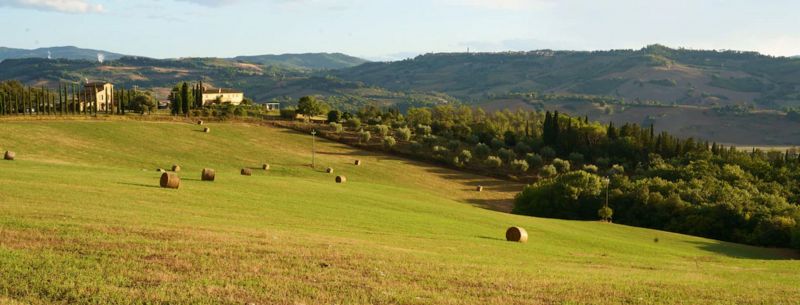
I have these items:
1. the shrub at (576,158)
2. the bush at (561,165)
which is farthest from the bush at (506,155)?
the shrub at (576,158)

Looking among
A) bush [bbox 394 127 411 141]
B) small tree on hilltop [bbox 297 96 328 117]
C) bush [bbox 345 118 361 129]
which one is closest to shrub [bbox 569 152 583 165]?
bush [bbox 394 127 411 141]

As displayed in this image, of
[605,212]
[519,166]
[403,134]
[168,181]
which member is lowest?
[605,212]

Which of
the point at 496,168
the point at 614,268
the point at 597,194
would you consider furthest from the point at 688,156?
the point at 614,268

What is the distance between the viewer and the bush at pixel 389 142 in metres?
107

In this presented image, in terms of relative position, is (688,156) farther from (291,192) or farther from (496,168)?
(291,192)

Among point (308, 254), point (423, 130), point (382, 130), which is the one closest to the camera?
point (308, 254)

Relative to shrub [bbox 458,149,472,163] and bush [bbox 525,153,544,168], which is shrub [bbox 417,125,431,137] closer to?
shrub [bbox 458,149,472,163]

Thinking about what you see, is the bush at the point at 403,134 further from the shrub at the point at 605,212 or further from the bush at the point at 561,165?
the shrub at the point at 605,212

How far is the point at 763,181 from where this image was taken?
89.6 m

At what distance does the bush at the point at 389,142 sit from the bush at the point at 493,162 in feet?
49.8

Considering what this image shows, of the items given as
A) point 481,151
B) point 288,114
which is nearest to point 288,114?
point 288,114

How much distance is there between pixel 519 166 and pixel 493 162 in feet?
13.8

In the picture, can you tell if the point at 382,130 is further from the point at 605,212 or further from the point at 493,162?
the point at 605,212

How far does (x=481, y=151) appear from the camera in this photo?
11100 cm
